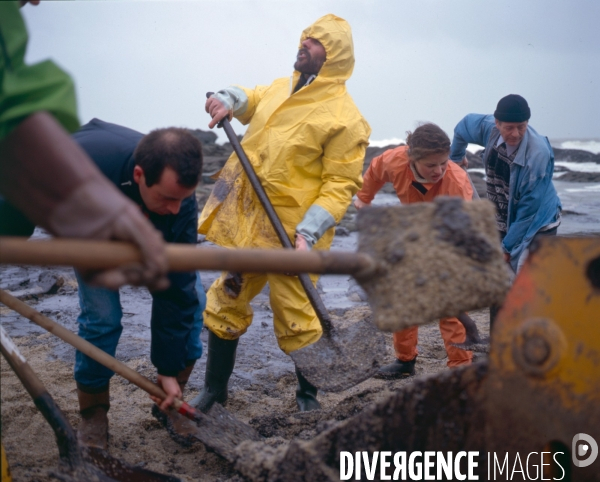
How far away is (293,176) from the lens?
3.69 m

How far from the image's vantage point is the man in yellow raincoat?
358cm

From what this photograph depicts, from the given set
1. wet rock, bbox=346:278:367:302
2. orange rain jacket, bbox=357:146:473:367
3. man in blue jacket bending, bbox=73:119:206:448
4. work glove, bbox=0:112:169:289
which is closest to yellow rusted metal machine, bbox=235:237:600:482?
work glove, bbox=0:112:169:289

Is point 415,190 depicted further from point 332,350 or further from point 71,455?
point 71,455

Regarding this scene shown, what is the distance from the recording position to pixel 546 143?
454 centimetres

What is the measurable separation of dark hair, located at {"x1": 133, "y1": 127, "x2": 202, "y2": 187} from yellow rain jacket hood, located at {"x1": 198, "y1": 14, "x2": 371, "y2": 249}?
119 cm

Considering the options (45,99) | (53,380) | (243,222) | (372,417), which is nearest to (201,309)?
(243,222)

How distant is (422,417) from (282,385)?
8.04ft

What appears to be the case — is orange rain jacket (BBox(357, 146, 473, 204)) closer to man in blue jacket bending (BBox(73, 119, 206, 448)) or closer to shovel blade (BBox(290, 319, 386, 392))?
shovel blade (BBox(290, 319, 386, 392))

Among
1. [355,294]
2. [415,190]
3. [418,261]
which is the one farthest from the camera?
[355,294]

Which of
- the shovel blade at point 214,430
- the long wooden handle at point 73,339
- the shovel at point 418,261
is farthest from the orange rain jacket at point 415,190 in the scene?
the shovel at point 418,261

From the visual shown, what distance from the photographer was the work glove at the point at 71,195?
140 cm

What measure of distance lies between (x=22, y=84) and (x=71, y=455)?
169 centimetres

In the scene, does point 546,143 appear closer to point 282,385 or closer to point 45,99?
point 282,385

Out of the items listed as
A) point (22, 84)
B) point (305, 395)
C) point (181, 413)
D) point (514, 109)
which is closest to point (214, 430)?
point (181, 413)
